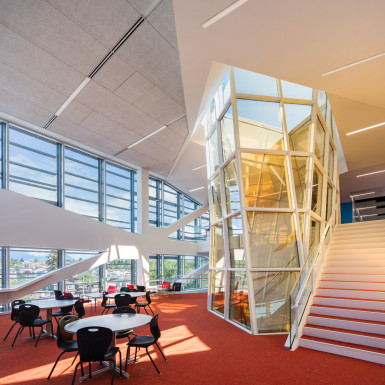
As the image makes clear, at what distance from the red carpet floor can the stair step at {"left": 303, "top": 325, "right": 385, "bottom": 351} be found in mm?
471

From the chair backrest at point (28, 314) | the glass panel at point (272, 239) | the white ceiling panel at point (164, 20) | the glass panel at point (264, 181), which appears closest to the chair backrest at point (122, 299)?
the chair backrest at point (28, 314)

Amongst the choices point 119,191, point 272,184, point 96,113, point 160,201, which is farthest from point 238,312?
point 160,201

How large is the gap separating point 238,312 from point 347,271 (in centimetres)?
297

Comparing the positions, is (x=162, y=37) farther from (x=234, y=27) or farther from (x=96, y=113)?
(x=96, y=113)

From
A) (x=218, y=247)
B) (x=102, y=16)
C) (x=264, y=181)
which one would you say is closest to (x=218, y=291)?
(x=218, y=247)

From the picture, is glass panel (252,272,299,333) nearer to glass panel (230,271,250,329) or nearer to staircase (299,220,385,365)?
glass panel (230,271,250,329)

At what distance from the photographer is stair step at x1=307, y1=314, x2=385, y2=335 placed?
18.4 feet

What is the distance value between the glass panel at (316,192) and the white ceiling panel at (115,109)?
5.50 m

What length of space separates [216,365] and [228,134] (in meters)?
5.94

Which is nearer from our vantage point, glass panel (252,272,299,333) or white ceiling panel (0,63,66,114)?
glass panel (252,272,299,333)

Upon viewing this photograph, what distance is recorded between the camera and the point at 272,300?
24.7 ft

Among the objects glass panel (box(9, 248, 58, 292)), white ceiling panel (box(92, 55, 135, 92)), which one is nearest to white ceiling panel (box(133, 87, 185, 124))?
white ceiling panel (box(92, 55, 135, 92))

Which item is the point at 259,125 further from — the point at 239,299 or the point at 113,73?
the point at 239,299

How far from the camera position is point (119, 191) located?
16.5 meters
